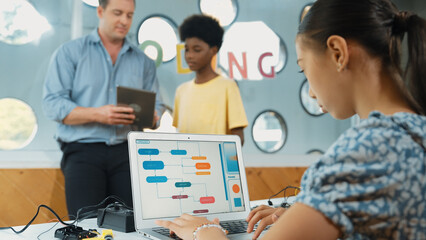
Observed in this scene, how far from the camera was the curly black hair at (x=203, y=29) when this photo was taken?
2812mm

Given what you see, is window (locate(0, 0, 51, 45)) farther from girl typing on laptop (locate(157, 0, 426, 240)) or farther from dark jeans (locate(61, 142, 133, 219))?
girl typing on laptop (locate(157, 0, 426, 240))

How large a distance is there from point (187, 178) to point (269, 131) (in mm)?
1978

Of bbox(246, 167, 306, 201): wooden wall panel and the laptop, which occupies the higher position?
the laptop

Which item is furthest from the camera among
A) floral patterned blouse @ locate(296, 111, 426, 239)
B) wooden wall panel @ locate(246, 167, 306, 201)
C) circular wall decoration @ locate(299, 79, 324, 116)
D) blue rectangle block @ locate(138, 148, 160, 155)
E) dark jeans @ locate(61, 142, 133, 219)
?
circular wall decoration @ locate(299, 79, 324, 116)

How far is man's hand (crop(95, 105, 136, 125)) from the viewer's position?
7.06ft

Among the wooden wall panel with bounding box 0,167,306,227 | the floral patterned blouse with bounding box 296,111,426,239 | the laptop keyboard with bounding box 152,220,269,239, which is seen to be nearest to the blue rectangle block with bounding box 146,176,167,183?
the laptop keyboard with bounding box 152,220,269,239

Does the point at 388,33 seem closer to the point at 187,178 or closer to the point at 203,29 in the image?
the point at 187,178

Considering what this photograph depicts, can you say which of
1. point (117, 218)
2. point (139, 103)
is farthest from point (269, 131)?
point (117, 218)

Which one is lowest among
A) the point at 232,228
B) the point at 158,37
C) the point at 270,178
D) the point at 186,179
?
the point at 270,178

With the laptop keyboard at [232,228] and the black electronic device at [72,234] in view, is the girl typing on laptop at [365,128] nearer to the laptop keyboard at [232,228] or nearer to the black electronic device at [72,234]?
the laptop keyboard at [232,228]

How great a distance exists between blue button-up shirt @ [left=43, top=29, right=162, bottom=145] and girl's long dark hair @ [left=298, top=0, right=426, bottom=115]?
163 cm

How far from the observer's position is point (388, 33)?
814 mm

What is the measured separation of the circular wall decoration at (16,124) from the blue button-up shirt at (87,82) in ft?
1.07

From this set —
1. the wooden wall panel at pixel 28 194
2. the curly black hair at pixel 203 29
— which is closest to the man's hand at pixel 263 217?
the wooden wall panel at pixel 28 194
